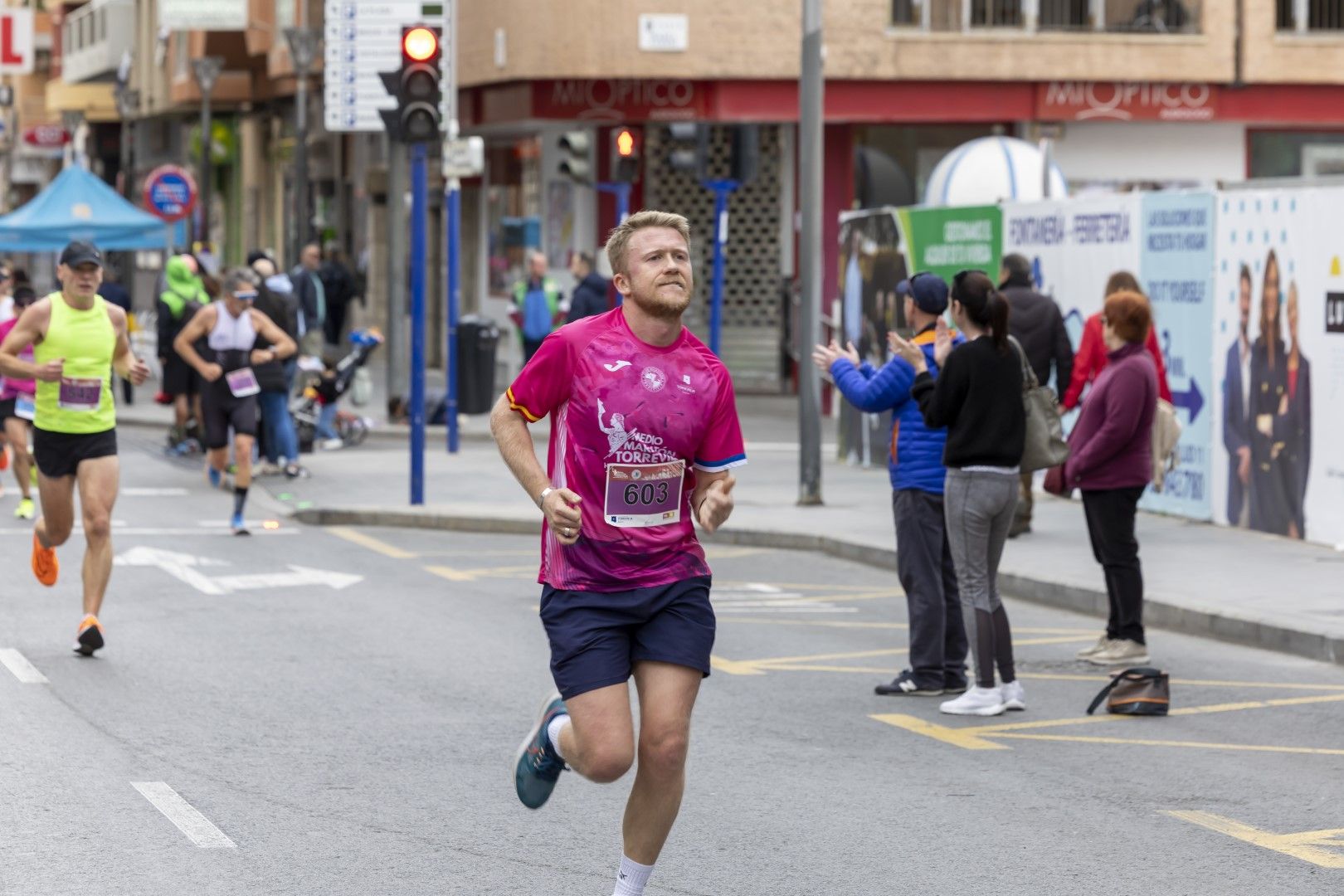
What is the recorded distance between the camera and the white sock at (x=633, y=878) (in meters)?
5.93

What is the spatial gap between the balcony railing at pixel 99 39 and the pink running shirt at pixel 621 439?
45971mm

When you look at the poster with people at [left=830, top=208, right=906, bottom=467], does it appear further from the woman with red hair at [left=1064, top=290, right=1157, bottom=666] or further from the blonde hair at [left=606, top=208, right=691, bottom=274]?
the blonde hair at [left=606, top=208, right=691, bottom=274]

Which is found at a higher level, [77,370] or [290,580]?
[77,370]

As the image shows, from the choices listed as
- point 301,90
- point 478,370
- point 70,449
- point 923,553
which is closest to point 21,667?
point 70,449

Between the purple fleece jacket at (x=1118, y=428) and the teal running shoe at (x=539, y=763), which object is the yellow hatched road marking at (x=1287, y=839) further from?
the purple fleece jacket at (x=1118, y=428)

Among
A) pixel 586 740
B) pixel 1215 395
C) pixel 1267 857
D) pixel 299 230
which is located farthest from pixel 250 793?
pixel 299 230

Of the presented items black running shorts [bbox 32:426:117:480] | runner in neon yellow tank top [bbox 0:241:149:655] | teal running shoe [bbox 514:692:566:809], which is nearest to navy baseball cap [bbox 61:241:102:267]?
runner in neon yellow tank top [bbox 0:241:149:655]

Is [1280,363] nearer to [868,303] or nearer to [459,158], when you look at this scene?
[868,303]

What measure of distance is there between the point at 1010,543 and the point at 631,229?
9.61 metres

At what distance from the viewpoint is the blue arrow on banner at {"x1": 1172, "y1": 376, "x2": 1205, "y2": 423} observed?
1622 cm

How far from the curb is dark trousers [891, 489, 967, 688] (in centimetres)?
210

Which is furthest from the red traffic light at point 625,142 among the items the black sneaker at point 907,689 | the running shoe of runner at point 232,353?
the black sneaker at point 907,689

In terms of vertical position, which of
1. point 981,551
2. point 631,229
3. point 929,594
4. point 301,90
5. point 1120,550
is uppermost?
point 301,90

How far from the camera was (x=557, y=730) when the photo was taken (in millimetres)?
6117
